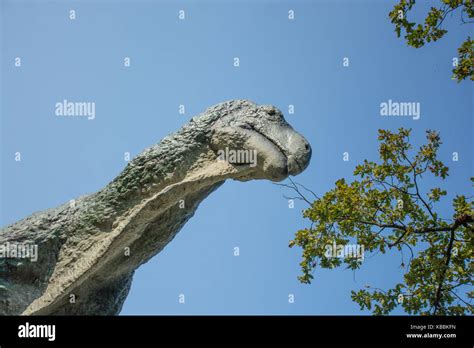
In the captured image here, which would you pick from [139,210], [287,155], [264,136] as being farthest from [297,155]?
[139,210]

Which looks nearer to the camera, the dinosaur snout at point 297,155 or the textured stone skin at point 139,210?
the dinosaur snout at point 297,155

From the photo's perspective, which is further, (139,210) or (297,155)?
(139,210)

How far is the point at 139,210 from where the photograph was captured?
523 centimetres

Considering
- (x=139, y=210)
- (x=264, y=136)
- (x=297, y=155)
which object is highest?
(x=264, y=136)

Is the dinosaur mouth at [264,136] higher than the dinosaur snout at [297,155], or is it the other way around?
the dinosaur mouth at [264,136]

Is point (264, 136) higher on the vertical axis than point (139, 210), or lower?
higher

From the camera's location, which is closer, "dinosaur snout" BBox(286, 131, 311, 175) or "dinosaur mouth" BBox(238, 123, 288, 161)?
"dinosaur snout" BBox(286, 131, 311, 175)

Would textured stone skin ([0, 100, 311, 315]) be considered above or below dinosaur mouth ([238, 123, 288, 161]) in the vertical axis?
below

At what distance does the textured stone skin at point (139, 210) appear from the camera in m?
5.12

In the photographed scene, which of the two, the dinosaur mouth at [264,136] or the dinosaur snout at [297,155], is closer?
the dinosaur snout at [297,155]

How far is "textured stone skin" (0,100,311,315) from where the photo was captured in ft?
16.8

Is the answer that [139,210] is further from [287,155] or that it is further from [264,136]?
[287,155]
